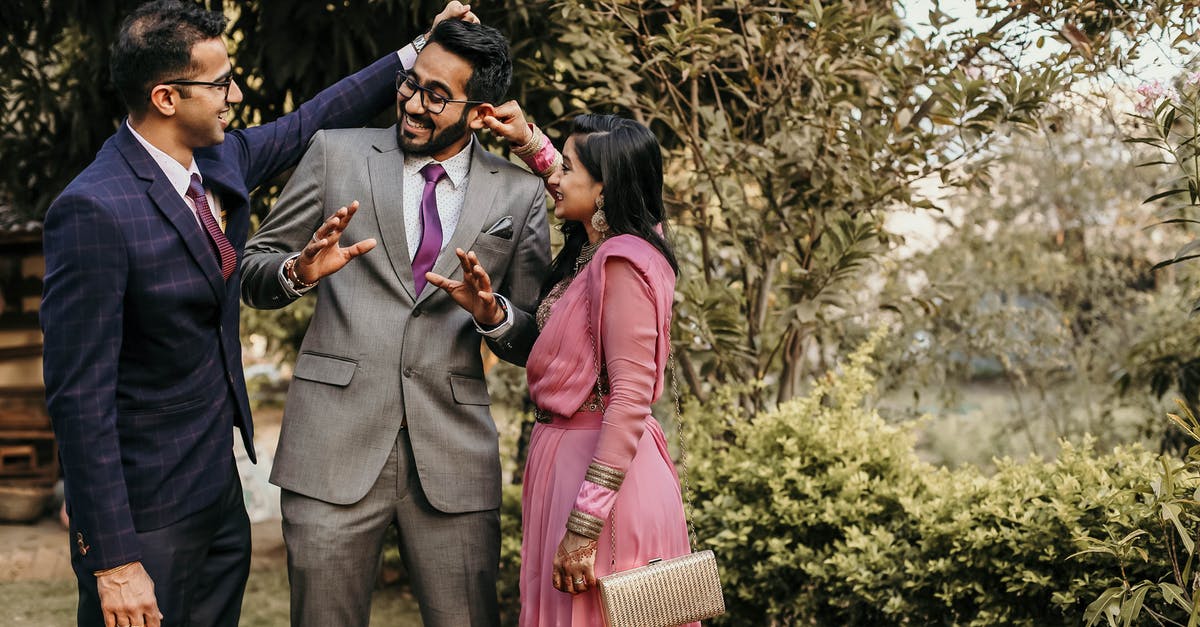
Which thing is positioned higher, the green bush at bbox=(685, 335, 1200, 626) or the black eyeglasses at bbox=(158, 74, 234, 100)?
the black eyeglasses at bbox=(158, 74, 234, 100)

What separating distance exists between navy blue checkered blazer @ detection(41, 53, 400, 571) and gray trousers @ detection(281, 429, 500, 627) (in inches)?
10.9

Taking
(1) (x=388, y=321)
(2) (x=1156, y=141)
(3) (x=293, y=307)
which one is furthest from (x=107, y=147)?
(3) (x=293, y=307)

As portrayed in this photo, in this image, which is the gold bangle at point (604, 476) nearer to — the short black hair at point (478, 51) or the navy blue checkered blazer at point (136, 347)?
the navy blue checkered blazer at point (136, 347)

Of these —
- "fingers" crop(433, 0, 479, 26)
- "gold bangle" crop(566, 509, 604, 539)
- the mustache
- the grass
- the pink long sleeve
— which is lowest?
the grass

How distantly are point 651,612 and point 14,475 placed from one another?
19.1 feet

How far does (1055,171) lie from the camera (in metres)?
8.12

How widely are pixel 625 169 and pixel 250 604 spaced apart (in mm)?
4004

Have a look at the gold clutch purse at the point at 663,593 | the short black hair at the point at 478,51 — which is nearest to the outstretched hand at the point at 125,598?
the gold clutch purse at the point at 663,593

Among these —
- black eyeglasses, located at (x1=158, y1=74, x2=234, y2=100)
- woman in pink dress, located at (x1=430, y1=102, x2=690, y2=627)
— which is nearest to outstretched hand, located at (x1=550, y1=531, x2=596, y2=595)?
woman in pink dress, located at (x1=430, y1=102, x2=690, y2=627)

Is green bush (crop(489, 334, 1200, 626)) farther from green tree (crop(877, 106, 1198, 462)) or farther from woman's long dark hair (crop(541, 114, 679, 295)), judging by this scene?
green tree (crop(877, 106, 1198, 462))

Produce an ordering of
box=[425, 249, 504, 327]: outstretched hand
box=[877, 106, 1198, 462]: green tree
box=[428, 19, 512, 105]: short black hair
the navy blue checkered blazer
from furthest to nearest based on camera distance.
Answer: box=[877, 106, 1198, 462]: green tree, box=[428, 19, 512, 105]: short black hair, box=[425, 249, 504, 327]: outstretched hand, the navy blue checkered blazer

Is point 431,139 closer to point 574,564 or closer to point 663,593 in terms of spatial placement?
point 574,564

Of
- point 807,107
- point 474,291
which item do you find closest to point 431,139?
point 474,291

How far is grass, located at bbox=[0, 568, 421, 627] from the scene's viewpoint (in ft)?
17.6
